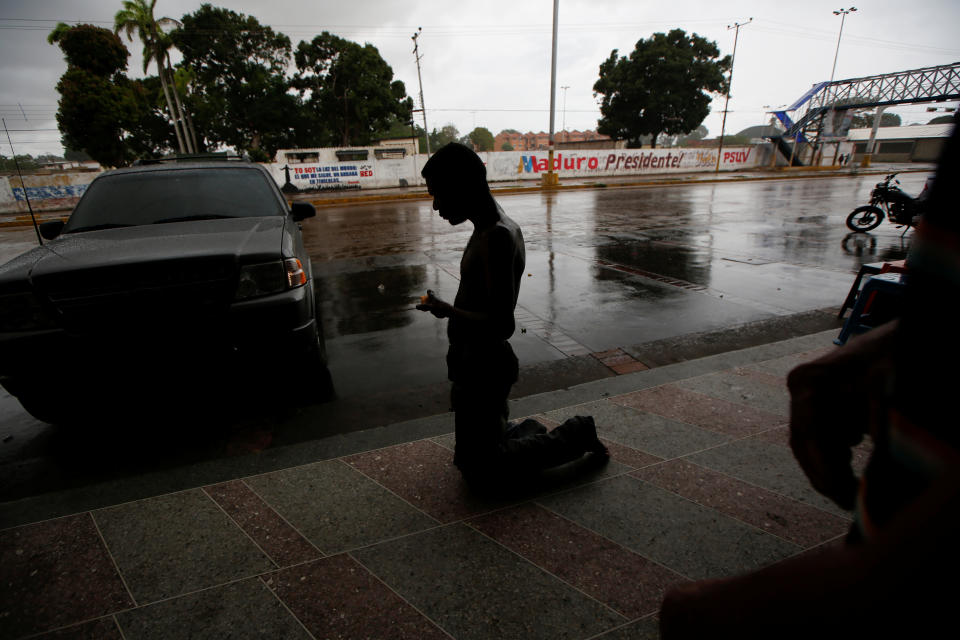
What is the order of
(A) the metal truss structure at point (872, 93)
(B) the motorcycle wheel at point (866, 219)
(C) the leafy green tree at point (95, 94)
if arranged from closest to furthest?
(B) the motorcycle wheel at point (866, 219) → (C) the leafy green tree at point (95, 94) → (A) the metal truss structure at point (872, 93)

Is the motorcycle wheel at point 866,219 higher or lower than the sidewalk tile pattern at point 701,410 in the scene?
higher

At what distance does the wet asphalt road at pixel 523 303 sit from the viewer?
3.11m

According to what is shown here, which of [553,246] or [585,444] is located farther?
[553,246]

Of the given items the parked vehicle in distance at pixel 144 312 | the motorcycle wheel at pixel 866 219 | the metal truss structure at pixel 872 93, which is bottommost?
the motorcycle wheel at pixel 866 219

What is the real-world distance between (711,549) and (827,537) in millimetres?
505

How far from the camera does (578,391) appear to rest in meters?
3.47

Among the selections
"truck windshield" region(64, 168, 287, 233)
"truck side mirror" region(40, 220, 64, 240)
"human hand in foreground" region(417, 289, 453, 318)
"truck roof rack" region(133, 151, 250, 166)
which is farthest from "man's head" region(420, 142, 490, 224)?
"truck roof rack" region(133, 151, 250, 166)

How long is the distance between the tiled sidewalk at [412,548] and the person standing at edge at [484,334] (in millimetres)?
215

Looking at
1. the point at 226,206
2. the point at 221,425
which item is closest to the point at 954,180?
the point at 221,425

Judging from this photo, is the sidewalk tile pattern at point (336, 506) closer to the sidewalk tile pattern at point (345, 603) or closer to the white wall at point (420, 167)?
the sidewalk tile pattern at point (345, 603)

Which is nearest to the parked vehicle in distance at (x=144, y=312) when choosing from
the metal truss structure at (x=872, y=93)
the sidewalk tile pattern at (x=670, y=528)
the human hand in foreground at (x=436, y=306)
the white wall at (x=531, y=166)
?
the human hand in foreground at (x=436, y=306)

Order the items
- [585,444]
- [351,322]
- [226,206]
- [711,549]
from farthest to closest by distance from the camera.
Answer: [351,322] < [226,206] < [585,444] < [711,549]

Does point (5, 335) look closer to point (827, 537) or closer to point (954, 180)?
point (954, 180)

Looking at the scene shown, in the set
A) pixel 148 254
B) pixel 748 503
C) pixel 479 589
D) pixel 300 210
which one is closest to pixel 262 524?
pixel 479 589
